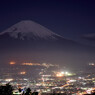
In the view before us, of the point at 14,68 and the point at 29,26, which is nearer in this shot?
the point at 14,68

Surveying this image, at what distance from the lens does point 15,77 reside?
128ft

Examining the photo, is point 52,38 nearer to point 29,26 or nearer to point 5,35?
point 29,26

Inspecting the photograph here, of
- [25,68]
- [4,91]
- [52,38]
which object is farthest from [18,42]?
[4,91]

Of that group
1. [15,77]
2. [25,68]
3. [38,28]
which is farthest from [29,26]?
[15,77]

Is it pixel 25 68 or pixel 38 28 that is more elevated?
pixel 38 28

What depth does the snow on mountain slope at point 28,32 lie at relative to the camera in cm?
9281

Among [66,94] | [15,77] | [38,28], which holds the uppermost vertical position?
[38,28]

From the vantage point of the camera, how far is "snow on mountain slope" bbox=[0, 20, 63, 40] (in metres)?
92.8

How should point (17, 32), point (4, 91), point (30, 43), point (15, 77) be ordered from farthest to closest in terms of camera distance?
point (30, 43) → point (17, 32) → point (15, 77) → point (4, 91)

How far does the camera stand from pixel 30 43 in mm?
99562

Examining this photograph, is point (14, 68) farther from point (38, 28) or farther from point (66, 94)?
point (38, 28)

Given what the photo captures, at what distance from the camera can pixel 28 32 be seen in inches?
3718

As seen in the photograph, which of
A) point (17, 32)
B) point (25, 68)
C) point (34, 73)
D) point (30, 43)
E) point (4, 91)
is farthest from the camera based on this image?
point (30, 43)

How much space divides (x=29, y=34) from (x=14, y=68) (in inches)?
1914
